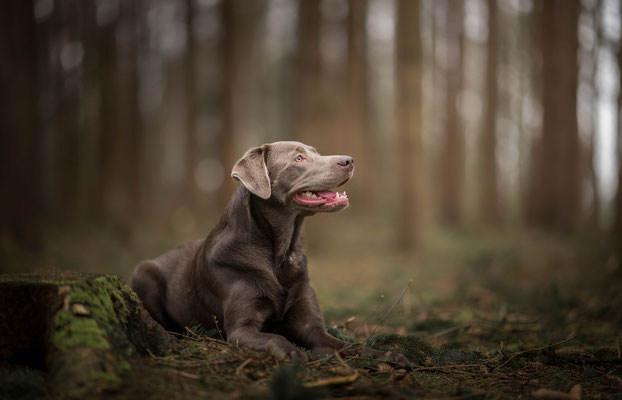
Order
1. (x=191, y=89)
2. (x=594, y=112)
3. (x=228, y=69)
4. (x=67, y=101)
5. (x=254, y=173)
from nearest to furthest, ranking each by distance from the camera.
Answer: (x=254, y=173), (x=228, y=69), (x=594, y=112), (x=191, y=89), (x=67, y=101)

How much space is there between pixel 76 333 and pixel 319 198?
2219 mm

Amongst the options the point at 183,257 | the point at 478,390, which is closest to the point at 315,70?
the point at 183,257

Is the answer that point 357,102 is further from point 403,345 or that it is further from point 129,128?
point 403,345

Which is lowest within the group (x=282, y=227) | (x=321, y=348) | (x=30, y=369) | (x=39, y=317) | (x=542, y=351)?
(x=542, y=351)

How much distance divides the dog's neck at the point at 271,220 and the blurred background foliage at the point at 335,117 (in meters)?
4.16

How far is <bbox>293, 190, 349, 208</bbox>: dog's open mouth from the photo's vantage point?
14.7 feet

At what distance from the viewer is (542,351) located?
4.68 m

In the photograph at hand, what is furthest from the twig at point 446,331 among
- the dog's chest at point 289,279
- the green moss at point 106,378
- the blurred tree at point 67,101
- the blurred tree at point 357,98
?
the blurred tree at point 67,101

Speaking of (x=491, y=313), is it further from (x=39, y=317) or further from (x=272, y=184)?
(x=39, y=317)

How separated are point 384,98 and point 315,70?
2504 centimetres

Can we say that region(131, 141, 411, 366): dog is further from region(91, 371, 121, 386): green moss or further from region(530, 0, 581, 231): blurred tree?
region(530, 0, 581, 231): blurred tree

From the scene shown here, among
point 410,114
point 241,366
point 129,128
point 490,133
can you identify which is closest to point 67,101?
point 129,128

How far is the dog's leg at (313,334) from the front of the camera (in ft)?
12.7

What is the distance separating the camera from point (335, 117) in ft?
47.4
